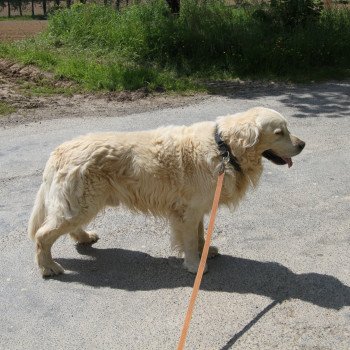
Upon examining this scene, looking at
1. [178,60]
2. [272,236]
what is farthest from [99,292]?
[178,60]

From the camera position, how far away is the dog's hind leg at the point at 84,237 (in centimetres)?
512

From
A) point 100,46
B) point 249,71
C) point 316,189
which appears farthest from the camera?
point 100,46

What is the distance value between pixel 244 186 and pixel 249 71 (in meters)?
8.61

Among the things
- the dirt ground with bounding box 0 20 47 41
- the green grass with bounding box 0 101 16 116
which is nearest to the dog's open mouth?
the green grass with bounding box 0 101 16 116

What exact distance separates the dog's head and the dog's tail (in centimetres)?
178

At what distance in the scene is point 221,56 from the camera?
13.1 meters

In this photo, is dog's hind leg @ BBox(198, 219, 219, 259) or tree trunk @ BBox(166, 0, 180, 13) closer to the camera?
dog's hind leg @ BBox(198, 219, 219, 259)

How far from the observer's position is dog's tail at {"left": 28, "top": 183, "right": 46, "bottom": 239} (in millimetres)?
4715

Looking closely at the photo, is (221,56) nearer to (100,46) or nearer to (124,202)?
(100,46)

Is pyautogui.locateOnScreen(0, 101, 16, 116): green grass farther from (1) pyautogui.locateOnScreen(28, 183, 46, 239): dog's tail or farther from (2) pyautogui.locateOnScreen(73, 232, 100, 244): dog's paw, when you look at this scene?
(1) pyautogui.locateOnScreen(28, 183, 46, 239): dog's tail

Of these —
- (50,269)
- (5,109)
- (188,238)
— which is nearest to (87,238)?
(50,269)

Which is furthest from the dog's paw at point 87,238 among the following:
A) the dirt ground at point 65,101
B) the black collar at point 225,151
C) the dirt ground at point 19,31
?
the dirt ground at point 19,31

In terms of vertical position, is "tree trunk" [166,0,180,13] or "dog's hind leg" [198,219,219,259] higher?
"tree trunk" [166,0,180,13]

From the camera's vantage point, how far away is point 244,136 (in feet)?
14.5
